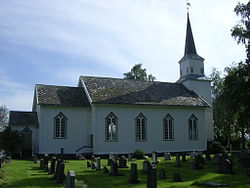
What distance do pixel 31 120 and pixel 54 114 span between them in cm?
276

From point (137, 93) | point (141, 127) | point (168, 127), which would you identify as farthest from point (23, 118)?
point (168, 127)

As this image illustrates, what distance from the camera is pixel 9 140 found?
95.1 feet

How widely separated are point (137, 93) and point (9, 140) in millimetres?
14921

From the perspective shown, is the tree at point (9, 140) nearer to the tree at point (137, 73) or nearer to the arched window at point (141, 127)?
the arched window at point (141, 127)

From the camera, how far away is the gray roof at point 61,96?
3181cm

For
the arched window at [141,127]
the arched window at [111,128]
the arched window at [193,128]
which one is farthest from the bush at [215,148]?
the arched window at [111,128]

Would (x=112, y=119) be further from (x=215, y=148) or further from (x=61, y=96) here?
(x=215, y=148)

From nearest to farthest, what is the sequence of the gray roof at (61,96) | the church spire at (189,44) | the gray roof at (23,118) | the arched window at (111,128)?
the gray roof at (23,118) < the gray roof at (61,96) < the arched window at (111,128) < the church spire at (189,44)

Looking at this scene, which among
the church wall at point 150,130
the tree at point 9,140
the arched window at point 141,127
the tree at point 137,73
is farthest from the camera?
the tree at point 137,73

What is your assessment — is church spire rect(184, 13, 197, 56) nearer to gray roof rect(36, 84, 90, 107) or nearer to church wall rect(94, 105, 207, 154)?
church wall rect(94, 105, 207, 154)

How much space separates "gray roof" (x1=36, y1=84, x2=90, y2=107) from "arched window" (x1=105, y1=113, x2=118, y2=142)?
2.99 metres

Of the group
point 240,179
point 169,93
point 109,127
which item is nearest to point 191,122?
point 169,93

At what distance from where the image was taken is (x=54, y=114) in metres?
31.6

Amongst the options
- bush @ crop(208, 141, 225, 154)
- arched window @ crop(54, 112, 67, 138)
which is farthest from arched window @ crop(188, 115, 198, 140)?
arched window @ crop(54, 112, 67, 138)
